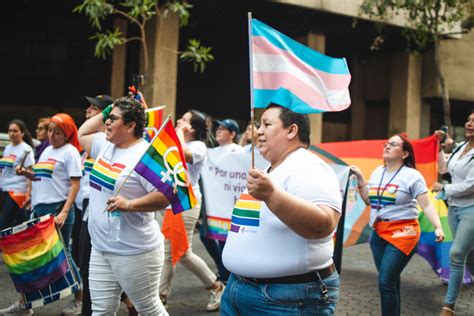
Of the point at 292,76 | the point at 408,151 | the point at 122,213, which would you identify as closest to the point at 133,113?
the point at 122,213

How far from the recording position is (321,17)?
17438mm

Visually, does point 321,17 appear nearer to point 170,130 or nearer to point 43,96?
point 43,96

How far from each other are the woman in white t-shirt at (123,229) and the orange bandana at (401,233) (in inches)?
83.7

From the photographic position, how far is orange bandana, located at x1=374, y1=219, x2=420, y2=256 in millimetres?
5375

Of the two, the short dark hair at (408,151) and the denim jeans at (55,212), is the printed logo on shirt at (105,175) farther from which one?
the short dark hair at (408,151)

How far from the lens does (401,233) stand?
545 cm

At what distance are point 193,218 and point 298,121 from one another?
3612 mm

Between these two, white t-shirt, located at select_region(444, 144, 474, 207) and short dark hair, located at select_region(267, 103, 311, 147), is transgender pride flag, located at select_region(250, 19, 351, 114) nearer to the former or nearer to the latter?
short dark hair, located at select_region(267, 103, 311, 147)

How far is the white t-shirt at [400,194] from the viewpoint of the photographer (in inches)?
219

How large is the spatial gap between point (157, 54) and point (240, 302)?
40.2ft

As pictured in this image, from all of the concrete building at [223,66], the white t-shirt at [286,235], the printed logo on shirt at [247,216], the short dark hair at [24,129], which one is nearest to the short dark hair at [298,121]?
the white t-shirt at [286,235]

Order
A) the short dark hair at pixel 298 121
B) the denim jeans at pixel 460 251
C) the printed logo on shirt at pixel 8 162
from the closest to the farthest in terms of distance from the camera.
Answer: the short dark hair at pixel 298 121
the denim jeans at pixel 460 251
the printed logo on shirt at pixel 8 162

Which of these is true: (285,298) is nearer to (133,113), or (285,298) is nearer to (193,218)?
(133,113)

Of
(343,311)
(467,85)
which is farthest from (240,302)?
(467,85)
